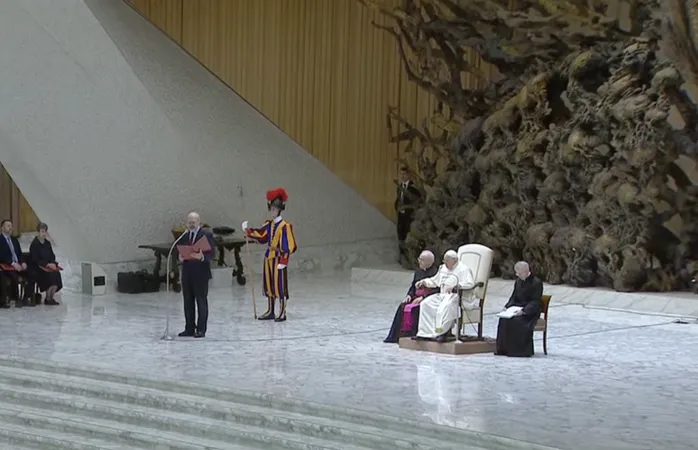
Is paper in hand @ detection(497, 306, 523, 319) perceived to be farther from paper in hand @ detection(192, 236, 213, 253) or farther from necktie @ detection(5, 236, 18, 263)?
necktie @ detection(5, 236, 18, 263)

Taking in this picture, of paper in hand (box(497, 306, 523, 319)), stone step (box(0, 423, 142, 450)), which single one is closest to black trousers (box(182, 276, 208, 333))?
stone step (box(0, 423, 142, 450))

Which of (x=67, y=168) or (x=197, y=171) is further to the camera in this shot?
(x=197, y=171)

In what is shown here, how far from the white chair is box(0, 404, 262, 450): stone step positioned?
3.74 meters

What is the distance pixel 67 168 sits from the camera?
1652cm

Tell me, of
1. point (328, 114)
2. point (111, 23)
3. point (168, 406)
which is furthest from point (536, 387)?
point (328, 114)

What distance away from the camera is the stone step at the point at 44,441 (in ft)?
32.0

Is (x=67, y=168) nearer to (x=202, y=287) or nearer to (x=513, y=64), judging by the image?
(x=202, y=287)

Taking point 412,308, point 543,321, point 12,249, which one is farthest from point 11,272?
point 543,321

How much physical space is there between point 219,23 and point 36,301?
507cm

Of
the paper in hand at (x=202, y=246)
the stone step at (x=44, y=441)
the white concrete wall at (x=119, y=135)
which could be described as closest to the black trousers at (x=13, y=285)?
the white concrete wall at (x=119, y=135)

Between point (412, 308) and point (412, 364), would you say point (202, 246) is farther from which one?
point (412, 364)

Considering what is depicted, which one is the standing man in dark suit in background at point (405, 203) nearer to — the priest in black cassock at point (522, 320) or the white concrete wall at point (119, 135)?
the white concrete wall at point (119, 135)

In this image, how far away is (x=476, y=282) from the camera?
41.3 ft

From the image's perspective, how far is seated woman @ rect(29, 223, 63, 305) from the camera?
15.8m
